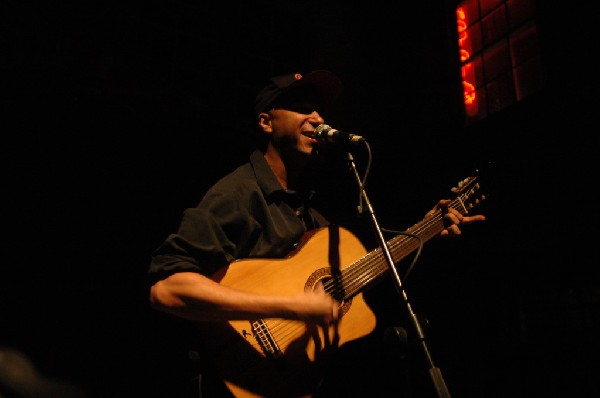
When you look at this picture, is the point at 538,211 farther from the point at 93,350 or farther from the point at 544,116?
the point at 93,350

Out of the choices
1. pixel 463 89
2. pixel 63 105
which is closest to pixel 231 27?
pixel 63 105

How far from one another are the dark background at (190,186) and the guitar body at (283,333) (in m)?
1.35

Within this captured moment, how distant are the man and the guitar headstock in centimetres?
11

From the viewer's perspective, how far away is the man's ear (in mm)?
3154

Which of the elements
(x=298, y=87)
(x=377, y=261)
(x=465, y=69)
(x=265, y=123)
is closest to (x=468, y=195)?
(x=377, y=261)

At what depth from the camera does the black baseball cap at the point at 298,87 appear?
121 inches

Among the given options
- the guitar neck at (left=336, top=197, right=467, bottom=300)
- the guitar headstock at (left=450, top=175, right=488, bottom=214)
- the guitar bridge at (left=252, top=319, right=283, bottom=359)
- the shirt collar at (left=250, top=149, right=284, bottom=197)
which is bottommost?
the guitar bridge at (left=252, top=319, right=283, bottom=359)

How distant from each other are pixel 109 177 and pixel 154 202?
17.2 inches

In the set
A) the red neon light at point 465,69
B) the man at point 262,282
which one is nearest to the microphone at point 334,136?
the man at point 262,282

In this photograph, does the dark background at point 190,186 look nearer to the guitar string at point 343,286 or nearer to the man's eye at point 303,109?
the guitar string at point 343,286

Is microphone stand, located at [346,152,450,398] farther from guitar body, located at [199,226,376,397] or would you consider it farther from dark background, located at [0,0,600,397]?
dark background, located at [0,0,600,397]

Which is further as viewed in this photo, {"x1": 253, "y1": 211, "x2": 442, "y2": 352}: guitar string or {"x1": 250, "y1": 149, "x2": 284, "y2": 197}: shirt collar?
{"x1": 250, "y1": 149, "x2": 284, "y2": 197}: shirt collar

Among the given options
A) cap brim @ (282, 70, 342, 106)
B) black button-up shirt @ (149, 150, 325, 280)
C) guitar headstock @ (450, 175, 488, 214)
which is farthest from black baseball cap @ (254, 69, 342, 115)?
guitar headstock @ (450, 175, 488, 214)

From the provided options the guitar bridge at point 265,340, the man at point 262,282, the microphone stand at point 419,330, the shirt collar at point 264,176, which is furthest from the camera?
the shirt collar at point 264,176
